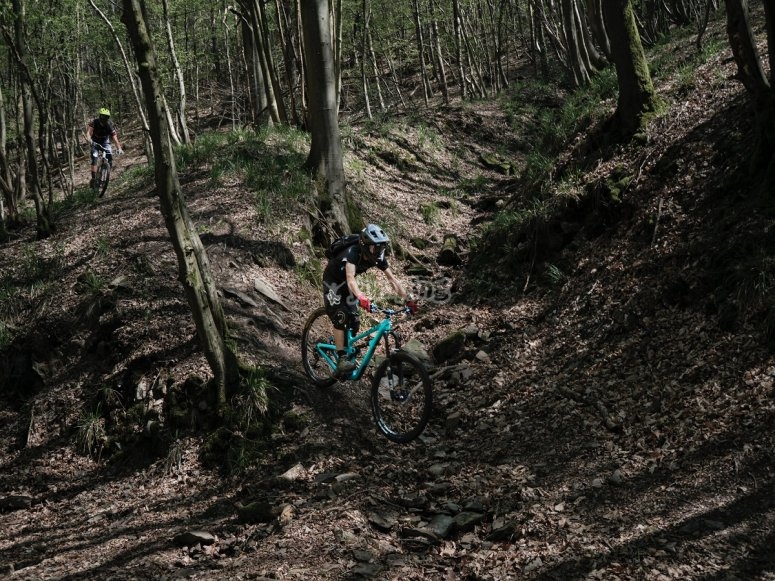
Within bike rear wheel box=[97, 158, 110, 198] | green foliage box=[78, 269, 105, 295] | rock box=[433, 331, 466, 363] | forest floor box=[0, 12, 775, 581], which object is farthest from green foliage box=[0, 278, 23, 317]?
rock box=[433, 331, 466, 363]

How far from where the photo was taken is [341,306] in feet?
22.7

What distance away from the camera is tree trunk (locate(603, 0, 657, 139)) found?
31.5 ft

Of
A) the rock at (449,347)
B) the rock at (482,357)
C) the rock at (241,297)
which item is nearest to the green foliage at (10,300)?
the rock at (241,297)

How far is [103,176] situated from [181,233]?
27.2 feet

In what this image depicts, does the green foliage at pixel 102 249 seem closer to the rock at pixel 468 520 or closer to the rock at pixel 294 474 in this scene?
the rock at pixel 294 474

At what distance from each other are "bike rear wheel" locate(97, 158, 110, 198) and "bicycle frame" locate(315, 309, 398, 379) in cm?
835

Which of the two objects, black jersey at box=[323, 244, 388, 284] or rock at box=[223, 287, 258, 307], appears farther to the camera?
rock at box=[223, 287, 258, 307]

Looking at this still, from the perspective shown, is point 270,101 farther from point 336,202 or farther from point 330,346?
point 330,346

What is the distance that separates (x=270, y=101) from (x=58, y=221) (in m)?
5.84

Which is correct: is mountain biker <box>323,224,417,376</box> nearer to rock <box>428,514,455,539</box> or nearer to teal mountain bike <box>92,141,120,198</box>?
A: rock <box>428,514,455,539</box>

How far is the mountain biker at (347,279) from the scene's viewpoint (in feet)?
21.5

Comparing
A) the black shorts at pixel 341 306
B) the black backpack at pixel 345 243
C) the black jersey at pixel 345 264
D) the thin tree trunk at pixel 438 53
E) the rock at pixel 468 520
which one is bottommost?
the rock at pixel 468 520

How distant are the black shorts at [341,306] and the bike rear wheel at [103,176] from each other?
8.50m

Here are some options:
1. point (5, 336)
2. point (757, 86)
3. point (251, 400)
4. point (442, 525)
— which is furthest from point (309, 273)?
point (757, 86)
